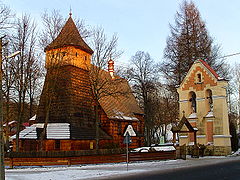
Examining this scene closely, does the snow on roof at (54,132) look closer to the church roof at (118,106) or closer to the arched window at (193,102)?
the church roof at (118,106)

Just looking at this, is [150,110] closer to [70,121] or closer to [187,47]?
[187,47]

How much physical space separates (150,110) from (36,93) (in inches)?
761

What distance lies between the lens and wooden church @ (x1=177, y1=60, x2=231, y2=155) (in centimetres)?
2719

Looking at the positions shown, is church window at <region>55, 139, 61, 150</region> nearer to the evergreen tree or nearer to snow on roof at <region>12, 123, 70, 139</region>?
snow on roof at <region>12, 123, 70, 139</region>

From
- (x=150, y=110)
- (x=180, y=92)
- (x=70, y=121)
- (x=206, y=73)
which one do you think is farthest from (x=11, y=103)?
(x=150, y=110)

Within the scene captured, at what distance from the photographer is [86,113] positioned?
31.0 m

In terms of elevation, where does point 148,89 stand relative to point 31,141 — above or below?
above

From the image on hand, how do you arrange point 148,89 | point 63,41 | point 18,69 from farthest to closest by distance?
1. point 148,89
2. point 63,41
3. point 18,69

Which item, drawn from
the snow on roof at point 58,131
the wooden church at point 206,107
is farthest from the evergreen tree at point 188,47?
the snow on roof at point 58,131

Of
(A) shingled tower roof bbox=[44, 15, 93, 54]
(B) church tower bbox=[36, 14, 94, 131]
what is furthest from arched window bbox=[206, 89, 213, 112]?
(A) shingled tower roof bbox=[44, 15, 93, 54]

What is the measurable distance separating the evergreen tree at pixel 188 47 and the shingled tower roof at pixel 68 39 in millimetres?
9922

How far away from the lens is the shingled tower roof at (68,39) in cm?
2519

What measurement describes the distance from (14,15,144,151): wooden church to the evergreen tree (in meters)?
7.18

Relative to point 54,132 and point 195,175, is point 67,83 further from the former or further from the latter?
point 195,175
